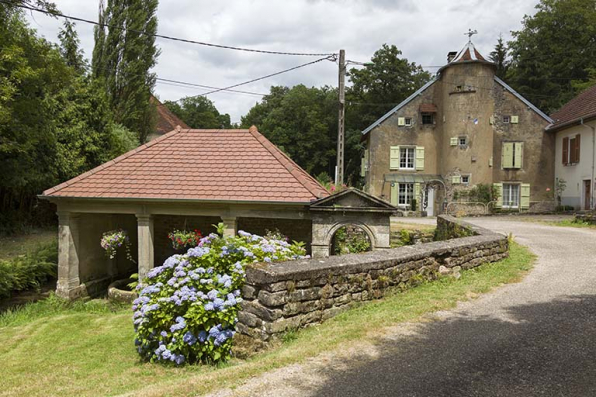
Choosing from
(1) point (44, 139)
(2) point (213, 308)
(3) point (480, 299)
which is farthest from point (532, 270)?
(1) point (44, 139)

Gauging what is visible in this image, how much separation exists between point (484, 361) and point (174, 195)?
334 inches

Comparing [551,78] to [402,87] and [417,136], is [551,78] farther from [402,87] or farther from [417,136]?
[417,136]

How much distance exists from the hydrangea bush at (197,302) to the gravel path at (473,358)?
136cm

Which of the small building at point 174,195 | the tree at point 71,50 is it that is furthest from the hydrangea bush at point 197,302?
the tree at point 71,50

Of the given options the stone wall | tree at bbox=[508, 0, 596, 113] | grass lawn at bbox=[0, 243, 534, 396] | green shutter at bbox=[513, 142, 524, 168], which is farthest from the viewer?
tree at bbox=[508, 0, 596, 113]

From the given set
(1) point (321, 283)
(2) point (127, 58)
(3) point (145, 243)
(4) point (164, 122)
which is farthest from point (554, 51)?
(1) point (321, 283)

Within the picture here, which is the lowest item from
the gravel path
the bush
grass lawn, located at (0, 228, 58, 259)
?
the bush

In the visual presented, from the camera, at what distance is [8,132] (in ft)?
48.2

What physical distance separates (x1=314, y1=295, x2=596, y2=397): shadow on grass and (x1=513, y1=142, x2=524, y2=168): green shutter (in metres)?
21.8

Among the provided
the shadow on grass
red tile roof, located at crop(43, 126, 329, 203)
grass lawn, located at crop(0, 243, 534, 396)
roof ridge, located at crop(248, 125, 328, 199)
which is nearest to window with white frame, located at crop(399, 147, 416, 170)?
roof ridge, located at crop(248, 125, 328, 199)

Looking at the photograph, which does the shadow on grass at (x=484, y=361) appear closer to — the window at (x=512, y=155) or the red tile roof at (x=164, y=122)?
the window at (x=512, y=155)

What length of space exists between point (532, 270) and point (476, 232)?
1792 mm

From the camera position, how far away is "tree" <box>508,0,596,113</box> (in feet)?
108

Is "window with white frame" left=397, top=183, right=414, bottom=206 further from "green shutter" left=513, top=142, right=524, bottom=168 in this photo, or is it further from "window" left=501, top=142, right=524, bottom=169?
"green shutter" left=513, top=142, right=524, bottom=168
